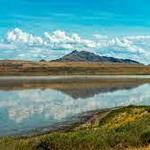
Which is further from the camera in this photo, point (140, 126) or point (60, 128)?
point (60, 128)

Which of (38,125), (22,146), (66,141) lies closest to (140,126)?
(66,141)

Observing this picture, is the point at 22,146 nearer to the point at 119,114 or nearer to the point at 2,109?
the point at 119,114

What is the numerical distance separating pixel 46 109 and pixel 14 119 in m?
11.1

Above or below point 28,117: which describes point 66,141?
above

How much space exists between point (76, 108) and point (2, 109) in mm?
10512

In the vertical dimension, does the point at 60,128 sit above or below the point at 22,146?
below

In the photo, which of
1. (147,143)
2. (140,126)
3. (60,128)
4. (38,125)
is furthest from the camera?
(38,125)

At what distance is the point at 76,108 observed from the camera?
64.3m

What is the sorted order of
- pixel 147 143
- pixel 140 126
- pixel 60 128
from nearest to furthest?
pixel 147 143 < pixel 140 126 < pixel 60 128

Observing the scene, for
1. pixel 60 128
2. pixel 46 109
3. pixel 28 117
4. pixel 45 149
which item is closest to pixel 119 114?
pixel 60 128

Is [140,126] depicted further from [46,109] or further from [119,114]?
[46,109]

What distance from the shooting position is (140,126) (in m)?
21.2

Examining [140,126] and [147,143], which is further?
[140,126]

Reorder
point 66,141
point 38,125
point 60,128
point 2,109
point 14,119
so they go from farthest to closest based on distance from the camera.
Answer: point 2,109 < point 14,119 < point 38,125 < point 60,128 < point 66,141
